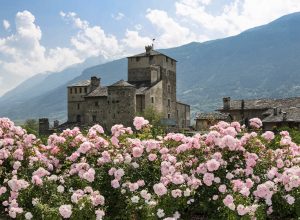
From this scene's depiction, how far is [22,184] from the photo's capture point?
10156mm

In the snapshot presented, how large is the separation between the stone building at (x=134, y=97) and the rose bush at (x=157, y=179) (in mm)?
55569

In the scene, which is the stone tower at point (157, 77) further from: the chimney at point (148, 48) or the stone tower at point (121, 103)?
the stone tower at point (121, 103)

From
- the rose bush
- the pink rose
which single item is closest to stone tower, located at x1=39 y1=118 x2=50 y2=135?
the rose bush

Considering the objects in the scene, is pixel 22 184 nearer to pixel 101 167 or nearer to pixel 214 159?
pixel 101 167

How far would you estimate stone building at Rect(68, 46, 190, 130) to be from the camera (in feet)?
222

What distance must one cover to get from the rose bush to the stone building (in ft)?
182

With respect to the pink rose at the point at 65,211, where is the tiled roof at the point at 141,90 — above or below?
above

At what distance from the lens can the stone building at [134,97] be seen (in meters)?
67.8

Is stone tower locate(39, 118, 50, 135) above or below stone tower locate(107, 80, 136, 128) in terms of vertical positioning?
below

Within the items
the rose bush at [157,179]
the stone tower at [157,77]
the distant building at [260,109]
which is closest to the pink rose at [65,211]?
the rose bush at [157,179]

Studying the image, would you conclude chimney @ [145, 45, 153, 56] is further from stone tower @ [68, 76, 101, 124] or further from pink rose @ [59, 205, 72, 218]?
pink rose @ [59, 205, 72, 218]

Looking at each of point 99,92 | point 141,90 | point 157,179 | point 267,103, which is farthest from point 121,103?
point 157,179

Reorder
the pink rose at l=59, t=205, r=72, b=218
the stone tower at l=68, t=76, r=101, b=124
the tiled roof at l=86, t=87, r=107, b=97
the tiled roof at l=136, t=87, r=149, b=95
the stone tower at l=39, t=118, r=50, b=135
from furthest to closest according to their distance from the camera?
the stone tower at l=39, t=118, r=50, b=135
the stone tower at l=68, t=76, r=101, b=124
the tiled roof at l=86, t=87, r=107, b=97
the tiled roof at l=136, t=87, r=149, b=95
the pink rose at l=59, t=205, r=72, b=218

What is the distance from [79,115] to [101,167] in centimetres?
6850
